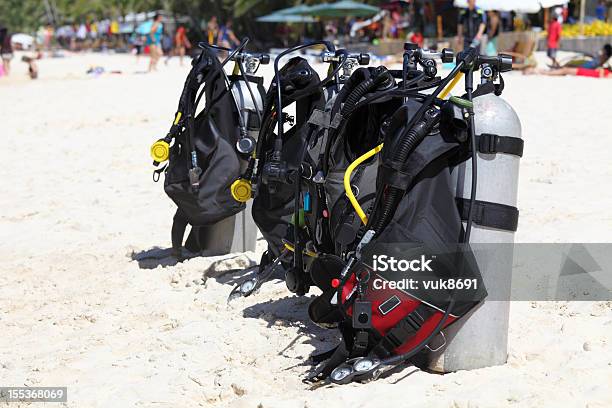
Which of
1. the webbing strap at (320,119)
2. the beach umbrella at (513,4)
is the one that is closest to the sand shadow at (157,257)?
the webbing strap at (320,119)

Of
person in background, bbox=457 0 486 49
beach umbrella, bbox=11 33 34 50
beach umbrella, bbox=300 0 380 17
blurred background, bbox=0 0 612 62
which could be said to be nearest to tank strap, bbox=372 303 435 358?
person in background, bbox=457 0 486 49

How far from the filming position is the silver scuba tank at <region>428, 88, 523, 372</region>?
332 cm

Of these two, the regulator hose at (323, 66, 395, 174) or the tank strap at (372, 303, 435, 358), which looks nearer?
the tank strap at (372, 303, 435, 358)

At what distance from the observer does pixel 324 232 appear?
3.93m

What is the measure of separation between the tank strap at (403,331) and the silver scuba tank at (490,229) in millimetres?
158

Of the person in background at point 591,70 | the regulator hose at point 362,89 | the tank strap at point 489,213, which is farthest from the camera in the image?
the person in background at point 591,70

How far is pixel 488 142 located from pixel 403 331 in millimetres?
799

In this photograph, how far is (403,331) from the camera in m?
3.39

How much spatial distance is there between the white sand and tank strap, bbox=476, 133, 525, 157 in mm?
872

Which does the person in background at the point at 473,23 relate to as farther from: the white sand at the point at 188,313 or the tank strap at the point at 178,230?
the tank strap at the point at 178,230

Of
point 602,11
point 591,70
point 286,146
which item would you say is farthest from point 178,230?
point 602,11

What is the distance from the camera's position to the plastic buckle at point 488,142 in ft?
10.8

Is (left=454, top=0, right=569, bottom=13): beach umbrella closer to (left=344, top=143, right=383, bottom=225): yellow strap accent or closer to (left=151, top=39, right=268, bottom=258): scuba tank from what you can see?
(left=151, top=39, right=268, bottom=258): scuba tank

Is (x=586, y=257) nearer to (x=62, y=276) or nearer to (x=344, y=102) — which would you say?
(x=344, y=102)
